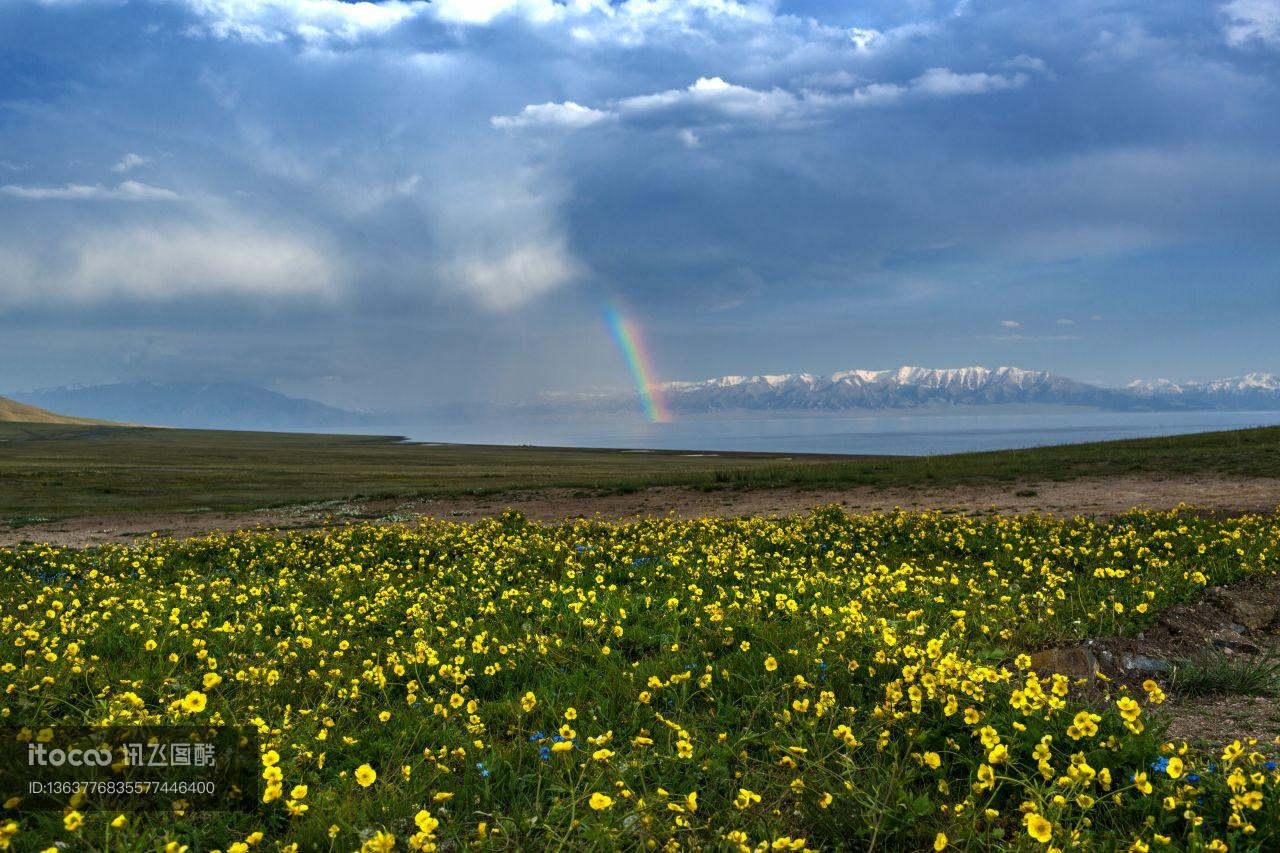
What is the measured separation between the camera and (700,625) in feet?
27.5

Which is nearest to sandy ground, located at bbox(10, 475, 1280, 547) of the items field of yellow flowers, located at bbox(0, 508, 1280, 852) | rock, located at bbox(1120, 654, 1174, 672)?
field of yellow flowers, located at bbox(0, 508, 1280, 852)

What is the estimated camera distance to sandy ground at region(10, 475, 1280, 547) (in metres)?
20.5

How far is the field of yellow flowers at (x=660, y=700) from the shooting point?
4609mm

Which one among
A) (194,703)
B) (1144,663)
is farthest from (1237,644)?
(194,703)

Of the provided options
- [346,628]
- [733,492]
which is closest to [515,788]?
[346,628]

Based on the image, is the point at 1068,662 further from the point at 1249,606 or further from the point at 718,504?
the point at 718,504

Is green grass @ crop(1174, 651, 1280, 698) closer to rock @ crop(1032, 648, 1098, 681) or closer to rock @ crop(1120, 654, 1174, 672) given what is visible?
rock @ crop(1120, 654, 1174, 672)

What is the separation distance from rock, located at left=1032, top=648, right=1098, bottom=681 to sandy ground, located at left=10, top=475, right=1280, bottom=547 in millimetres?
12379

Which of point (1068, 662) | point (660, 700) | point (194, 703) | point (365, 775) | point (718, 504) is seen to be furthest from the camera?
point (718, 504)

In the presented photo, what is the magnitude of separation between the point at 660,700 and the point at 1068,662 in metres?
4.16

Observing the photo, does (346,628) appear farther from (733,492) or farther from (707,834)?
(733,492)

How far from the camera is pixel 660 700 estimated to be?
690cm

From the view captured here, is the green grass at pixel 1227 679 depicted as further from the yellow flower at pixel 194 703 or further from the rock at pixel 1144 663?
the yellow flower at pixel 194 703

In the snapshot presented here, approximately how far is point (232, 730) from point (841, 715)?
477 cm
